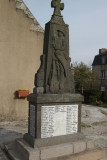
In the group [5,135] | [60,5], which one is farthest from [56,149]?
[60,5]

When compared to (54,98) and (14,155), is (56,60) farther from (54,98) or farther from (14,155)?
(14,155)

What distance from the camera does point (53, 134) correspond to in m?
4.38

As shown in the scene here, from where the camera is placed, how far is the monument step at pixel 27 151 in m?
3.82

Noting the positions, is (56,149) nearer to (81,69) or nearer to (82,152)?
(82,152)

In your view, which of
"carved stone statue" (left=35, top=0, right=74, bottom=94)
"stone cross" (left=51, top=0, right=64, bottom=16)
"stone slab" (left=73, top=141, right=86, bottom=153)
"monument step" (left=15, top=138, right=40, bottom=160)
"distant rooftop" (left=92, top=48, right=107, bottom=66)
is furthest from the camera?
"distant rooftop" (left=92, top=48, right=107, bottom=66)

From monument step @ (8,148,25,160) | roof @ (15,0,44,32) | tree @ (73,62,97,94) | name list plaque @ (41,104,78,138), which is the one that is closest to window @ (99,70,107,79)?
tree @ (73,62,97,94)

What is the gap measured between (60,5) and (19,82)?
15.6ft

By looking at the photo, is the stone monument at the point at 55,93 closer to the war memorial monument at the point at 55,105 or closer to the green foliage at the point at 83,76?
the war memorial monument at the point at 55,105

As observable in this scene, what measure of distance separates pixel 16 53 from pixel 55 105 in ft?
16.2

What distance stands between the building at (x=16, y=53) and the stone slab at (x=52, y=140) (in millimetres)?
4059

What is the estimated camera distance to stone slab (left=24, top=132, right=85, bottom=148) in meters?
4.13

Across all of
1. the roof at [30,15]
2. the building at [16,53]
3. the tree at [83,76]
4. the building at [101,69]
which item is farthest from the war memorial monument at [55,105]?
the building at [101,69]

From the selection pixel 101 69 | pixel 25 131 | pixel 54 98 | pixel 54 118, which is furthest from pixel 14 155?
pixel 101 69

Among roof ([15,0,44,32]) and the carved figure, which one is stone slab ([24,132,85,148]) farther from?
roof ([15,0,44,32])
